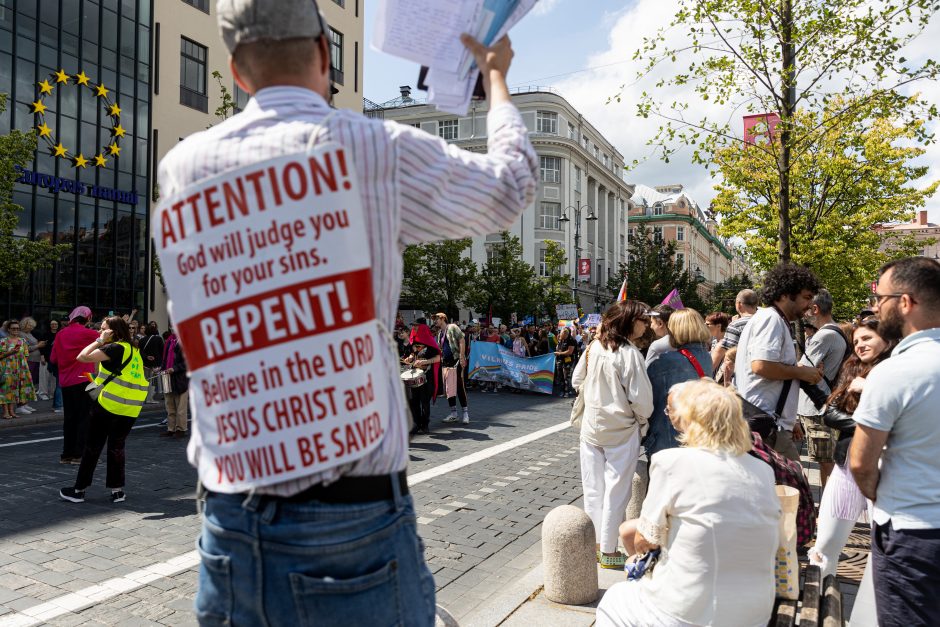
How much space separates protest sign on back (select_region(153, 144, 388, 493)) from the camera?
1289 mm

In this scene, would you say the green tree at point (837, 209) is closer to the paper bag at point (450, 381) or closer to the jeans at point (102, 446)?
the paper bag at point (450, 381)

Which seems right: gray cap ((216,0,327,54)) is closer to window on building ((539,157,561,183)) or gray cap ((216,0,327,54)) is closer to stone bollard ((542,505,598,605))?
stone bollard ((542,505,598,605))

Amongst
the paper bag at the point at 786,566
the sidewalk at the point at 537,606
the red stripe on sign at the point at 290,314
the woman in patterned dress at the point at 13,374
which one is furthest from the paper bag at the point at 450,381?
the red stripe on sign at the point at 290,314

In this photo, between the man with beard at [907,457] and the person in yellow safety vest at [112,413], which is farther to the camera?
the person in yellow safety vest at [112,413]

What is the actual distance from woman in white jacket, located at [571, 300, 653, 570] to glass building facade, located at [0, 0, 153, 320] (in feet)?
71.6

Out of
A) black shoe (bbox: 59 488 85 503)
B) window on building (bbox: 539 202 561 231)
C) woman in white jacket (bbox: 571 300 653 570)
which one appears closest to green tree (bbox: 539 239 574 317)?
window on building (bbox: 539 202 561 231)

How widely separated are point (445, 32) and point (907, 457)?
7.30ft

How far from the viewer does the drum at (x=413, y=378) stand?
9.99 meters

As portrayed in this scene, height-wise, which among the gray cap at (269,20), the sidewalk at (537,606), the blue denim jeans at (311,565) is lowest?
the sidewalk at (537,606)

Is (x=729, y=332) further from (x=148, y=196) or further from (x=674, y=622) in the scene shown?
(x=148, y=196)

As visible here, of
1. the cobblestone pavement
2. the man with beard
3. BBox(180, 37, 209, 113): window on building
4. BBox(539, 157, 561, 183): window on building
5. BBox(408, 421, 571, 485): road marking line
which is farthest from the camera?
BBox(539, 157, 561, 183): window on building

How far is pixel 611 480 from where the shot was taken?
5.25 metres

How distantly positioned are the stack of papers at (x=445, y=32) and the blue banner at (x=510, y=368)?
56.5ft

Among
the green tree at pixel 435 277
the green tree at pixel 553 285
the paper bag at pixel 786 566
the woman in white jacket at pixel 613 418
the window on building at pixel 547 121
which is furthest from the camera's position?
the window on building at pixel 547 121
